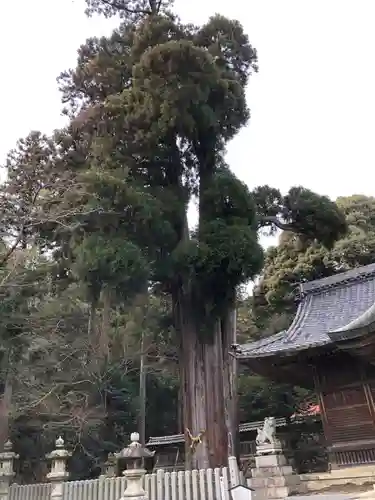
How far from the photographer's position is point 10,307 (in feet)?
32.0

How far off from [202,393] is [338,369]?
319cm

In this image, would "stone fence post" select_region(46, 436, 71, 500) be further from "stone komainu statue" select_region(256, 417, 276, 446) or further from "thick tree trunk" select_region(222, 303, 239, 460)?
"thick tree trunk" select_region(222, 303, 239, 460)

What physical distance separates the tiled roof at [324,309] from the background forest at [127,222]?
1368 millimetres

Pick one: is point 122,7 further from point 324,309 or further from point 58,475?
point 58,475

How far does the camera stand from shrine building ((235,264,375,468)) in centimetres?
786

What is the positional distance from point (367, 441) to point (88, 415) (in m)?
7.23

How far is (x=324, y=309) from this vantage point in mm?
11891

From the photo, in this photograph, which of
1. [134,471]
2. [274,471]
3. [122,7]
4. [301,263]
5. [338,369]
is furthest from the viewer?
[301,263]

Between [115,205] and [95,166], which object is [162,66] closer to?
[95,166]

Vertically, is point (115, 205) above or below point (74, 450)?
above

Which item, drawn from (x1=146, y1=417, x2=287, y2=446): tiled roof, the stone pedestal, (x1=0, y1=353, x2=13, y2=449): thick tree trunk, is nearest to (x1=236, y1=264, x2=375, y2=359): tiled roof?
the stone pedestal

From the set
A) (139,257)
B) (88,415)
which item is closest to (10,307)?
(139,257)

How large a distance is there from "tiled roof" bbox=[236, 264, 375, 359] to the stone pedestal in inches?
64.9

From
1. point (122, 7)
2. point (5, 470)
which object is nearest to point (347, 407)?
point (5, 470)
